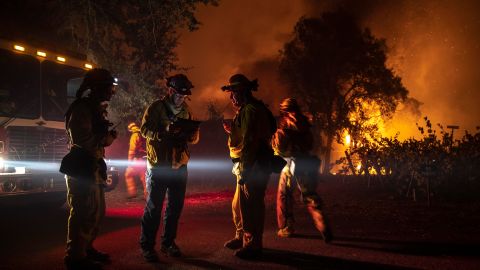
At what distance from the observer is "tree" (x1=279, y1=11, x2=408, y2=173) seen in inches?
1122

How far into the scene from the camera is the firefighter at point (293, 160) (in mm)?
5812

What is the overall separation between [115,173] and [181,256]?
16.5 feet

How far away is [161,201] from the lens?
192 inches

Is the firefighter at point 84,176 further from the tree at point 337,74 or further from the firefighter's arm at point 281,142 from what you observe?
the tree at point 337,74

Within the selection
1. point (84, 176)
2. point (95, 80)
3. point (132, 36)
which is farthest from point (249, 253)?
point (132, 36)

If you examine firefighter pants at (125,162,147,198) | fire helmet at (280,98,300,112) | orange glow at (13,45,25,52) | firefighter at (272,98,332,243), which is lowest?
firefighter pants at (125,162,147,198)

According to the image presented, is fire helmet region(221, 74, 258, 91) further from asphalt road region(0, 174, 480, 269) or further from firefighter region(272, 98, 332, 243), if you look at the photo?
asphalt road region(0, 174, 480, 269)

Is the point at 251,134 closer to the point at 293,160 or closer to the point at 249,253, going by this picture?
the point at 293,160

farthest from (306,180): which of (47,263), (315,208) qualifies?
(47,263)

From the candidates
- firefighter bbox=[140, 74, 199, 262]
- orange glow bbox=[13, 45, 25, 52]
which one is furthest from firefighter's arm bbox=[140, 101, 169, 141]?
orange glow bbox=[13, 45, 25, 52]

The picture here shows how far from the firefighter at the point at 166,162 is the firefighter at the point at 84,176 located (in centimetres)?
54

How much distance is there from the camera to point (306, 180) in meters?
5.81

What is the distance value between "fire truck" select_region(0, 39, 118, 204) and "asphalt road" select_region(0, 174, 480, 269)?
557mm

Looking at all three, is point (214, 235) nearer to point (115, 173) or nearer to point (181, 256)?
point (181, 256)
